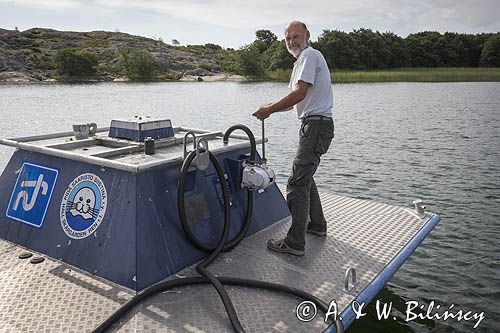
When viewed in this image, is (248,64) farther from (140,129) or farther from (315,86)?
(315,86)

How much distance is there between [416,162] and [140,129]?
10.7 m

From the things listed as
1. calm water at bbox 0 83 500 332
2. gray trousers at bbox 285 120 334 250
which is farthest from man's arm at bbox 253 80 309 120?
calm water at bbox 0 83 500 332

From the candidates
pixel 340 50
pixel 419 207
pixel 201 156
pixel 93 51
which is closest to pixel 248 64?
pixel 340 50

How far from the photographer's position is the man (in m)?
4.31

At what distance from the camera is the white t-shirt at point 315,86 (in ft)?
14.1

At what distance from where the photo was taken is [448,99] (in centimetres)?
3164

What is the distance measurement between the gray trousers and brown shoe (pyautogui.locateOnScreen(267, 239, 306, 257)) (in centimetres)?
4

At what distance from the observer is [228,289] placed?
12.9 feet

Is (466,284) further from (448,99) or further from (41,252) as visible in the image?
(448,99)

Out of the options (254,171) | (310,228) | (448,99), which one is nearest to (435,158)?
(310,228)

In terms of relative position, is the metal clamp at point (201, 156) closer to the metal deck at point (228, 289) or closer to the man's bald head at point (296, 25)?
the metal deck at point (228, 289)

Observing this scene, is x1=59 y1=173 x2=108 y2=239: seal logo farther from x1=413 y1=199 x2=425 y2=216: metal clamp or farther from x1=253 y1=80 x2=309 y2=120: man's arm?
x1=413 y1=199 x2=425 y2=216: metal clamp

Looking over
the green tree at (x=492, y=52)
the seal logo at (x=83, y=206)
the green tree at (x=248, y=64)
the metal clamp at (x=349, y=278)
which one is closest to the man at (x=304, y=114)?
the metal clamp at (x=349, y=278)

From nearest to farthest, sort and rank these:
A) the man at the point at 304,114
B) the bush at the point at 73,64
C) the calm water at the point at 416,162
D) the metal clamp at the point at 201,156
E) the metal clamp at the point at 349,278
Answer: the metal clamp at the point at 349,278 → the metal clamp at the point at 201,156 → the man at the point at 304,114 → the calm water at the point at 416,162 → the bush at the point at 73,64
